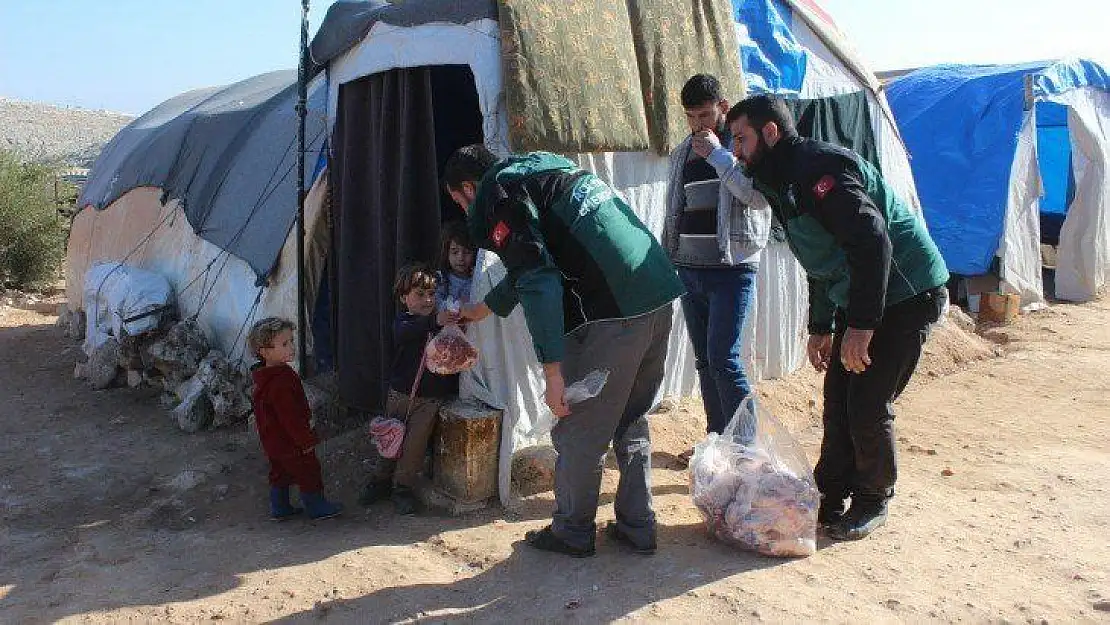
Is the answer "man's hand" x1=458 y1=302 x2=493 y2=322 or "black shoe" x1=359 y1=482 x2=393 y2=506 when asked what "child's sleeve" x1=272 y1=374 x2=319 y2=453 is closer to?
"black shoe" x1=359 y1=482 x2=393 y2=506

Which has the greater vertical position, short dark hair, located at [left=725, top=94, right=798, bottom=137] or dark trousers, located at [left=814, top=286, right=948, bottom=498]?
short dark hair, located at [left=725, top=94, right=798, bottom=137]

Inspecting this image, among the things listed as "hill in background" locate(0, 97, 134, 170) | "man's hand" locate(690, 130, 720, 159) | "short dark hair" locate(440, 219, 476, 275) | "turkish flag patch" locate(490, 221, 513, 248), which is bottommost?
"short dark hair" locate(440, 219, 476, 275)

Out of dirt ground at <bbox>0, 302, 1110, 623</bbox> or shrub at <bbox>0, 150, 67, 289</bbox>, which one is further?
shrub at <bbox>0, 150, 67, 289</bbox>

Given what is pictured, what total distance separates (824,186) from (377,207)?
269 centimetres

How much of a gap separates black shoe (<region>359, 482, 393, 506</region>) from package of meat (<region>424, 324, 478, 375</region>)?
2.35 ft

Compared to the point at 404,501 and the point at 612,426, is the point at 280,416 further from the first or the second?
the point at 612,426

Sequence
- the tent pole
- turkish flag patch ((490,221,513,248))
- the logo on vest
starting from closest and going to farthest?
turkish flag patch ((490,221,513,248)), the logo on vest, the tent pole

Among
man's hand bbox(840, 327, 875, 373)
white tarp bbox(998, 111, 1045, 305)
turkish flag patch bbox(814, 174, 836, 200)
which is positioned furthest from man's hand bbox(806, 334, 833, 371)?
white tarp bbox(998, 111, 1045, 305)

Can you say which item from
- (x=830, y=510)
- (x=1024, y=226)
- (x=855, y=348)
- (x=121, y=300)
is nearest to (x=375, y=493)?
(x=830, y=510)

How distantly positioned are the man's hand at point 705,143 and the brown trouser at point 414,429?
171 centimetres

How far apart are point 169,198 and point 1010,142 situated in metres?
8.71

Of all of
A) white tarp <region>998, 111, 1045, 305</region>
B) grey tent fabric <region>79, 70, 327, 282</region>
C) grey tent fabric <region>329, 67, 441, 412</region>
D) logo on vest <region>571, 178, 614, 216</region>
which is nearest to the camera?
logo on vest <region>571, 178, 614, 216</region>

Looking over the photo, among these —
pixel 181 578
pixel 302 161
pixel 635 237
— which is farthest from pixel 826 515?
pixel 302 161

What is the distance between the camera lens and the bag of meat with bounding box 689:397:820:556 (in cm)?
361
